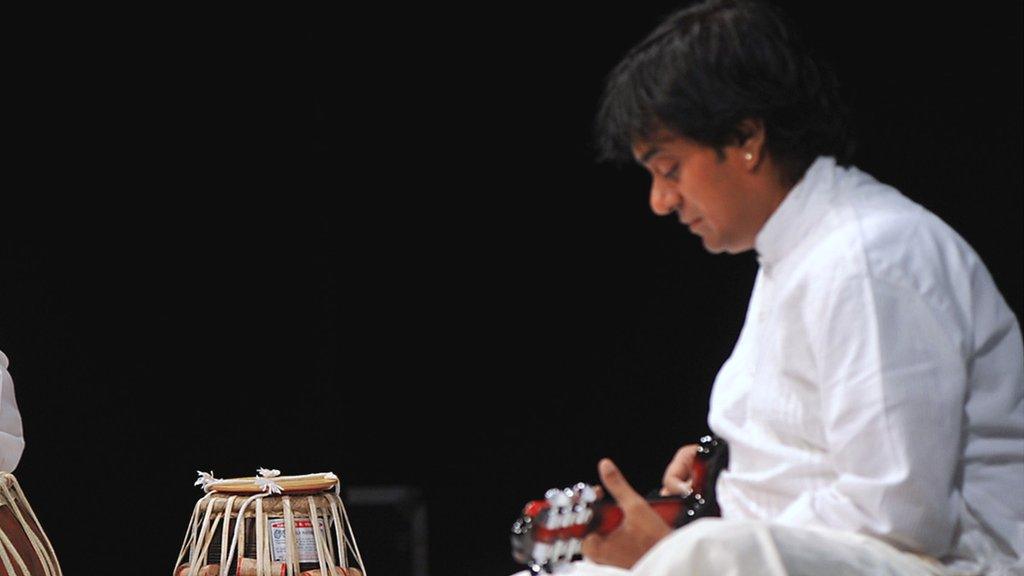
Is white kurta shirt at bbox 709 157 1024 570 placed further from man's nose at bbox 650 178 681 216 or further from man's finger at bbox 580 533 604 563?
man's finger at bbox 580 533 604 563

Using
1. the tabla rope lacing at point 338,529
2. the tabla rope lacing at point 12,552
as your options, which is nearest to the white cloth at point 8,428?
the tabla rope lacing at point 12,552

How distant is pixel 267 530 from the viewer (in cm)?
273

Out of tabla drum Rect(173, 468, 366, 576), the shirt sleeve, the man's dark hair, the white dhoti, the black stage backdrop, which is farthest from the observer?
the black stage backdrop

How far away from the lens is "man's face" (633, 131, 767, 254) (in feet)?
6.12

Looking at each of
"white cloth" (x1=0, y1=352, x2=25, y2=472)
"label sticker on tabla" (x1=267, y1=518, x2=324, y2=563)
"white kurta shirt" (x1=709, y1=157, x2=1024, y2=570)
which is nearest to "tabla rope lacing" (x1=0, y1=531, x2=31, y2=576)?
"white cloth" (x1=0, y1=352, x2=25, y2=472)

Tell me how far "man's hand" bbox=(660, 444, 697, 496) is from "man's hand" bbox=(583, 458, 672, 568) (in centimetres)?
60

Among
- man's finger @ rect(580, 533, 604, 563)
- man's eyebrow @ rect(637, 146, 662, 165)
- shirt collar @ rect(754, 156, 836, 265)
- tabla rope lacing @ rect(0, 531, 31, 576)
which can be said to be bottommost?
tabla rope lacing @ rect(0, 531, 31, 576)

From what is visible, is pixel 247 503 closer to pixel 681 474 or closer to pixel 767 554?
pixel 681 474

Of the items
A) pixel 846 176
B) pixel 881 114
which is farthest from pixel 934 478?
pixel 881 114

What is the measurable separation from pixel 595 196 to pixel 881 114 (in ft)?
2.46

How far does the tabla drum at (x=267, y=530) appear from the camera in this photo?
8.95ft

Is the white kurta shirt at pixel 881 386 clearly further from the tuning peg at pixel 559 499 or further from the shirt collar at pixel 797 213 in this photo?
the tuning peg at pixel 559 499

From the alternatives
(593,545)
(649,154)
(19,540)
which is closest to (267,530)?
(19,540)

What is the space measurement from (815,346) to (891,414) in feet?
0.50
